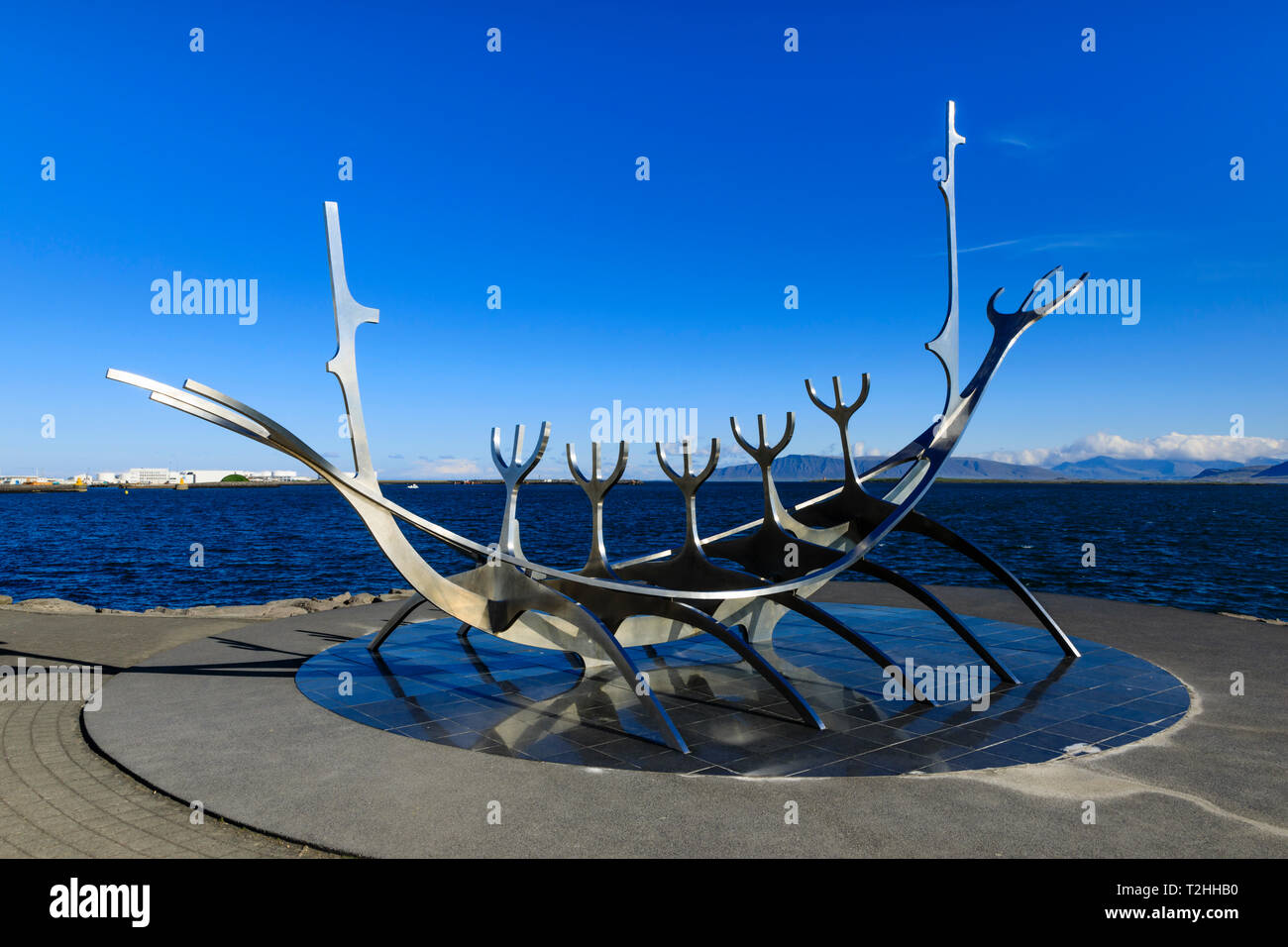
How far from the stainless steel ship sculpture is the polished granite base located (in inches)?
19.2

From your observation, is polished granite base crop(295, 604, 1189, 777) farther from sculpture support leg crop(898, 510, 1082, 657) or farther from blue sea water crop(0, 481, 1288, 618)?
blue sea water crop(0, 481, 1288, 618)

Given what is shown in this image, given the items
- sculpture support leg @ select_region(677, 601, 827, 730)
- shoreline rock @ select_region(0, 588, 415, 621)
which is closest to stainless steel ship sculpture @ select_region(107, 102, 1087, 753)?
A: sculpture support leg @ select_region(677, 601, 827, 730)

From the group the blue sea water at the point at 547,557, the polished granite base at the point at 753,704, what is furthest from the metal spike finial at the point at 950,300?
the blue sea water at the point at 547,557

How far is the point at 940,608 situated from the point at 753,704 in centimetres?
385

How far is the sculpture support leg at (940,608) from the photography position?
12836 millimetres

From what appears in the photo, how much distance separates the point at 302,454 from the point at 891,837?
745 centimetres

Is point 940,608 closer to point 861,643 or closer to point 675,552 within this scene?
point 861,643

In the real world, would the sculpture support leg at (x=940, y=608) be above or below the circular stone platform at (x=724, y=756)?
above

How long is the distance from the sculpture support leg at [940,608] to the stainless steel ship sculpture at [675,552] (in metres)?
0.03

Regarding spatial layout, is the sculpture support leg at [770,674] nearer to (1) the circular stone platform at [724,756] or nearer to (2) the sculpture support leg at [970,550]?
(1) the circular stone platform at [724,756]

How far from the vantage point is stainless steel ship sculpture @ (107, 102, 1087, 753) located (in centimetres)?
1043

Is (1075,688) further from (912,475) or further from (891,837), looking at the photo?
(891,837)
